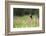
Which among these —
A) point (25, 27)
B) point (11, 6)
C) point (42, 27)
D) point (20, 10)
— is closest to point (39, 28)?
→ point (42, 27)

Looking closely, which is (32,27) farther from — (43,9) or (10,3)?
(10,3)

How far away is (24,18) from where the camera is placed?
4.74ft

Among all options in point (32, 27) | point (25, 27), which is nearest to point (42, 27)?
point (32, 27)

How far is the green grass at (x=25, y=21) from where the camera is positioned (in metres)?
1.42

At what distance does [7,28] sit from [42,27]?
55cm

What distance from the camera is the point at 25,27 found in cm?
144

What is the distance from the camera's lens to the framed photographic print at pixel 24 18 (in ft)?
4.61

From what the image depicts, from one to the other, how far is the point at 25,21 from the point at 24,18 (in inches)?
2.0

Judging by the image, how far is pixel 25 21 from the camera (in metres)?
1.45

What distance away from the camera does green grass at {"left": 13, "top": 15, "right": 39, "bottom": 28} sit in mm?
1422

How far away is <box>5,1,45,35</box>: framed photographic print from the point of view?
1.40 meters
